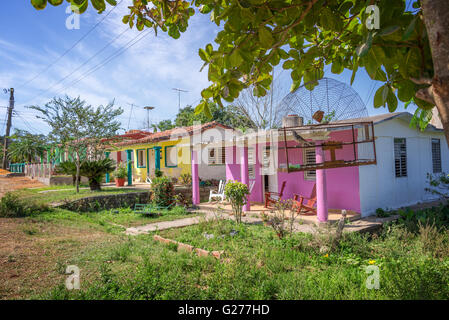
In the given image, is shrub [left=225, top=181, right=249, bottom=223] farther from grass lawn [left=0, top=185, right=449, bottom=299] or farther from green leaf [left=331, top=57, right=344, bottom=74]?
green leaf [left=331, top=57, right=344, bottom=74]

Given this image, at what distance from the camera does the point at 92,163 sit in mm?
14242

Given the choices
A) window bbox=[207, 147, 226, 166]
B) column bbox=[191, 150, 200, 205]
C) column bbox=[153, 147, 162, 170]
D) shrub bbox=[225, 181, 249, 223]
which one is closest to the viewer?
shrub bbox=[225, 181, 249, 223]

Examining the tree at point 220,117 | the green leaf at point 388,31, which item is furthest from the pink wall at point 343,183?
the tree at point 220,117

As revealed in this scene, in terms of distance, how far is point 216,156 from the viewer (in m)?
16.1

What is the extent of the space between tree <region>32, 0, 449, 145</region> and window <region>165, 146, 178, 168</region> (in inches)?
548

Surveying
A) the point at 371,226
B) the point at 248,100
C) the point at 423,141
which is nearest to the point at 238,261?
the point at 371,226

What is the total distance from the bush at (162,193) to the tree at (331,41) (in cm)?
895

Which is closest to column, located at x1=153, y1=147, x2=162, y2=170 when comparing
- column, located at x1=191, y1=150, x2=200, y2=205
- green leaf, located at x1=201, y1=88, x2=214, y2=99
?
column, located at x1=191, y1=150, x2=200, y2=205

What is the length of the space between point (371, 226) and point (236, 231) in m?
3.96

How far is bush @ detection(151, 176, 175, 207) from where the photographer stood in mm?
11523

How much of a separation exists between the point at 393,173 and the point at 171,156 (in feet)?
39.0

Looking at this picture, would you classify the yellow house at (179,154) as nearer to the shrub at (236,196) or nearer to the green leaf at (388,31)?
the shrub at (236,196)

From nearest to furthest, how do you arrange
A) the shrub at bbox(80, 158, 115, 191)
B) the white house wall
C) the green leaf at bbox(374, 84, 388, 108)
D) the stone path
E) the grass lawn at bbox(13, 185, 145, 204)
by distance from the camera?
1. the green leaf at bbox(374, 84, 388, 108)
2. the stone path
3. the white house wall
4. the grass lawn at bbox(13, 185, 145, 204)
5. the shrub at bbox(80, 158, 115, 191)

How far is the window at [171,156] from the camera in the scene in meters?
17.0
